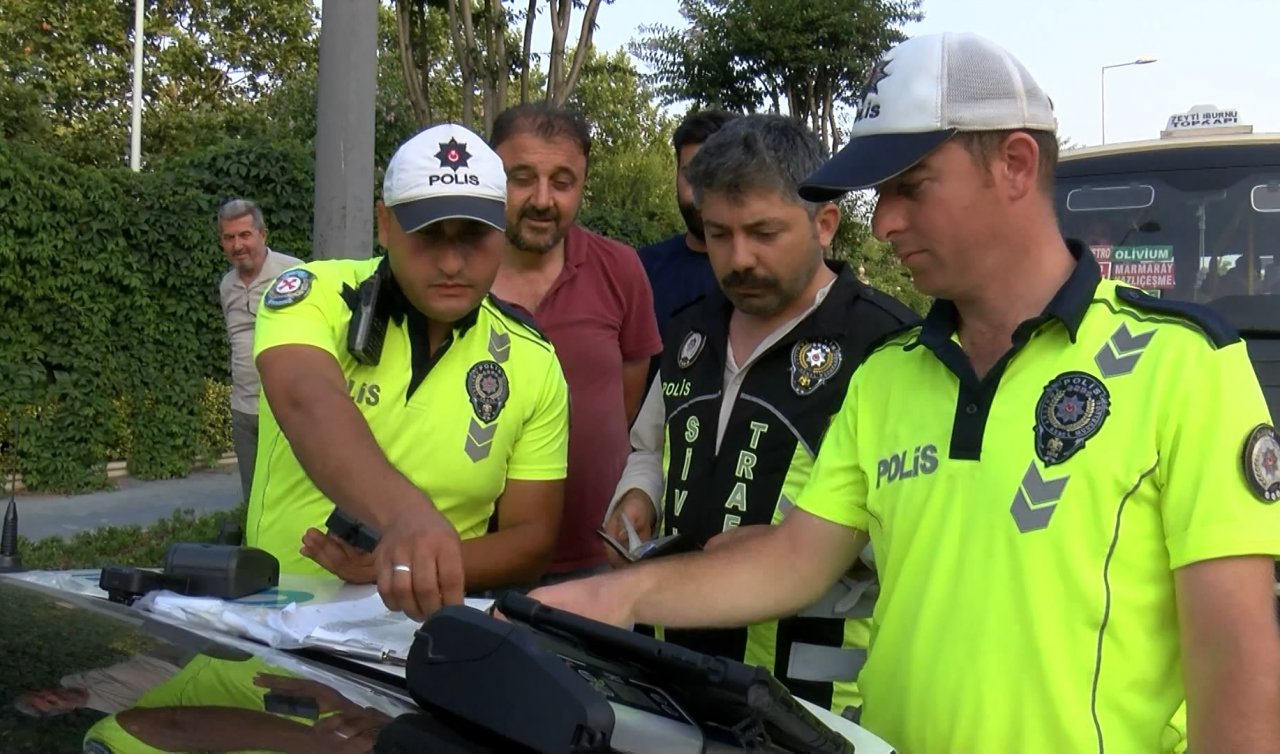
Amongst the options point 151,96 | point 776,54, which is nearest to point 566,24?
point 776,54

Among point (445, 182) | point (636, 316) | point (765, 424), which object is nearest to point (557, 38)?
point (636, 316)

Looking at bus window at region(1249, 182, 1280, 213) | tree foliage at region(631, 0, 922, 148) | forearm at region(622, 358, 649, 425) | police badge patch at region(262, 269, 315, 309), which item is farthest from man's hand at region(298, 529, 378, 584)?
tree foliage at region(631, 0, 922, 148)

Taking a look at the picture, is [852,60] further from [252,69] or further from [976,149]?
[976,149]

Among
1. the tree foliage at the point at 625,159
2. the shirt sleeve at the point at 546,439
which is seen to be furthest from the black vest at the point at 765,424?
the tree foliage at the point at 625,159

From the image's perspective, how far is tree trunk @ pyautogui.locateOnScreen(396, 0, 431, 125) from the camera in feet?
38.3

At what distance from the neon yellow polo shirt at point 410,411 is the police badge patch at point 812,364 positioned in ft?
1.85

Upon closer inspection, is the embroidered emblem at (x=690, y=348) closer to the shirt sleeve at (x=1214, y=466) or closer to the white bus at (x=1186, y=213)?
the shirt sleeve at (x=1214, y=466)

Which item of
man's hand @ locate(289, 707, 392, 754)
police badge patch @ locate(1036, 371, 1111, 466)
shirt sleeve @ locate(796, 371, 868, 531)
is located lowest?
man's hand @ locate(289, 707, 392, 754)

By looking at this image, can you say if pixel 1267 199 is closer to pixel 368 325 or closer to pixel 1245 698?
pixel 368 325

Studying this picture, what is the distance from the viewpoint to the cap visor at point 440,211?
8.11ft

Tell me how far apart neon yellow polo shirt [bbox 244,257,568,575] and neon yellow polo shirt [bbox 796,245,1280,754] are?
1002 mm

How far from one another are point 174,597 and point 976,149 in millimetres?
1354

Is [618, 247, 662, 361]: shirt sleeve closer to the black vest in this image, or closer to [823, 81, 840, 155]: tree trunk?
the black vest

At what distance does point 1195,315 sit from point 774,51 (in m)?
17.6
